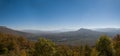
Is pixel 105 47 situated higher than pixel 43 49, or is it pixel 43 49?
pixel 105 47

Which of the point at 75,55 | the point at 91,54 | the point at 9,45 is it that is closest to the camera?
the point at 75,55

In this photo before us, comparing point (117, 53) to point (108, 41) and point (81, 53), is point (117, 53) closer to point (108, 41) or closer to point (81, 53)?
point (108, 41)

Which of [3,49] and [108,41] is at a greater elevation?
[108,41]

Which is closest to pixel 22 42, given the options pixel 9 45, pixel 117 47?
pixel 9 45

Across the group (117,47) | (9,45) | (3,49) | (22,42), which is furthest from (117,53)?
(22,42)

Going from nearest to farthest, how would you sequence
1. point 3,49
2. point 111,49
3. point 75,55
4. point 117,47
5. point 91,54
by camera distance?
1. point 75,55
2. point 91,54
3. point 111,49
4. point 117,47
5. point 3,49

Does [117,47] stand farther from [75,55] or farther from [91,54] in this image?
[75,55]

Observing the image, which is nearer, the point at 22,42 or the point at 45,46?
the point at 45,46

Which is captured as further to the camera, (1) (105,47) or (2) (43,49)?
(1) (105,47)

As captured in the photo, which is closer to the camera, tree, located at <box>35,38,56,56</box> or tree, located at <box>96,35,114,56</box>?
tree, located at <box>35,38,56,56</box>

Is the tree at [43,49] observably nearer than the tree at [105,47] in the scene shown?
Yes
